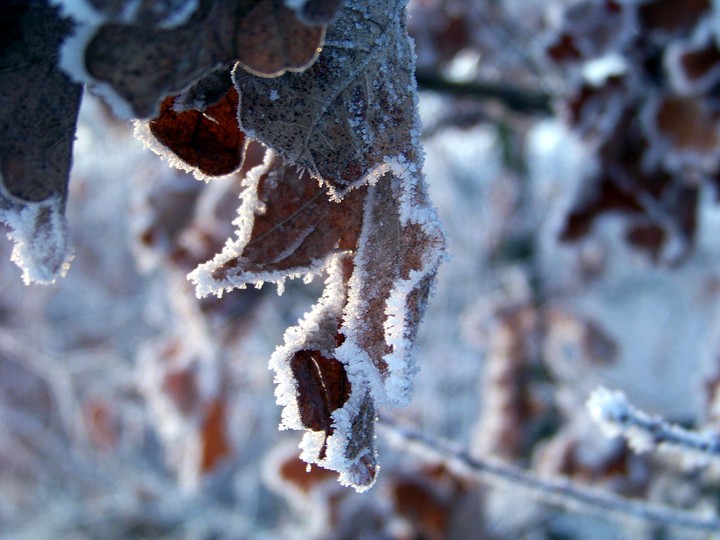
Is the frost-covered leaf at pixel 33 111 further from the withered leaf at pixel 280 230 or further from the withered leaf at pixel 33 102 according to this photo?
the withered leaf at pixel 280 230

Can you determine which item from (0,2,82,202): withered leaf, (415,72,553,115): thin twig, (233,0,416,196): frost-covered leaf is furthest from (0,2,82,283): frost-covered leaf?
(415,72,553,115): thin twig

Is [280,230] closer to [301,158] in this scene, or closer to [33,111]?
[301,158]

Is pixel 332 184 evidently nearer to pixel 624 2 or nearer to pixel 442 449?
pixel 442 449

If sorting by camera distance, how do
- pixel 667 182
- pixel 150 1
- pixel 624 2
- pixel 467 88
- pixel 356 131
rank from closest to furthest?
pixel 150 1 < pixel 356 131 < pixel 624 2 < pixel 667 182 < pixel 467 88

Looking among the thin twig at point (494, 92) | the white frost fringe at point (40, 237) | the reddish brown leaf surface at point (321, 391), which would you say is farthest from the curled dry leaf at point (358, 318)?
the thin twig at point (494, 92)

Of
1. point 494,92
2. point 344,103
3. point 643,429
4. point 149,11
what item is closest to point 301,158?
point 344,103

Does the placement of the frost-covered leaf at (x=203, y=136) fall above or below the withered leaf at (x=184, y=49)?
above

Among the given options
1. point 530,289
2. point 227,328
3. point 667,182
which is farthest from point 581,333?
point 227,328
